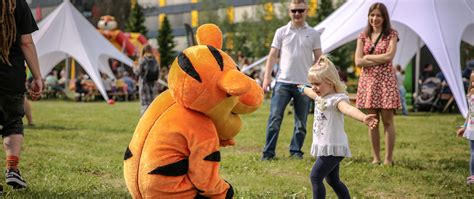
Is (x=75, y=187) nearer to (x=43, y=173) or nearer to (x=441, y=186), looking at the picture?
(x=43, y=173)

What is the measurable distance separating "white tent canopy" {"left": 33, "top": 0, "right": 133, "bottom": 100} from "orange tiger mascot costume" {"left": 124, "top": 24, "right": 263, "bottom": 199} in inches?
549

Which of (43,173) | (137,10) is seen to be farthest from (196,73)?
(137,10)

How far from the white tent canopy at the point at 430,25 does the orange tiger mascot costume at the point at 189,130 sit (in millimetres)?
7129

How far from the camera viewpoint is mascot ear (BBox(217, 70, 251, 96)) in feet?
8.99

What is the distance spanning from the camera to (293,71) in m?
6.07

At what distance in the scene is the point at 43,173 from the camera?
511 centimetres

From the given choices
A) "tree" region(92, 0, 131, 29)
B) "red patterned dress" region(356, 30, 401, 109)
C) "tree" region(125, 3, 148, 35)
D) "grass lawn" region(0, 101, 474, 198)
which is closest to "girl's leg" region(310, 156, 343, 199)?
"grass lawn" region(0, 101, 474, 198)

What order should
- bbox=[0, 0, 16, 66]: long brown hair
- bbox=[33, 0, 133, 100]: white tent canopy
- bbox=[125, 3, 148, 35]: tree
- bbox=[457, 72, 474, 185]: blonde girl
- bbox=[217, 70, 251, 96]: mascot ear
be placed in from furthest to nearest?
bbox=[125, 3, 148, 35]: tree → bbox=[33, 0, 133, 100]: white tent canopy → bbox=[457, 72, 474, 185]: blonde girl → bbox=[0, 0, 16, 66]: long brown hair → bbox=[217, 70, 251, 96]: mascot ear

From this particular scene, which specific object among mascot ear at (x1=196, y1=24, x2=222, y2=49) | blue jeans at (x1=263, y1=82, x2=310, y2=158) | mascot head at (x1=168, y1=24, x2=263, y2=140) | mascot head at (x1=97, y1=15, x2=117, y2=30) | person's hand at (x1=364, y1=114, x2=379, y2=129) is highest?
mascot ear at (x1=196, y1=24, x2=222, y2=49)

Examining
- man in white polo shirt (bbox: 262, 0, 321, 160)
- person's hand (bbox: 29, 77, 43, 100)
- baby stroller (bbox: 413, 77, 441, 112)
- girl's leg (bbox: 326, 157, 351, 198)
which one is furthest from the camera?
baby stroller (bbox: 413, 77, 441, 112)

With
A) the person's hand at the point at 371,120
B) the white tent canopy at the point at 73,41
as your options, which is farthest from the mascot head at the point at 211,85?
the white tent canopy at the point at 73,41

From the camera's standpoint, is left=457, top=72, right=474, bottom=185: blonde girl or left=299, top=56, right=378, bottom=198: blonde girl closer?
left=299, top=56, right=378, bottom=198: blonde girl

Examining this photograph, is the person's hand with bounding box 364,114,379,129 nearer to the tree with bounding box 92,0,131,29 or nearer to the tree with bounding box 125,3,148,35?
the tree with bounding box 125,3,148,35

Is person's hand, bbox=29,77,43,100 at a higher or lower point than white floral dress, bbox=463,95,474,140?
higher
